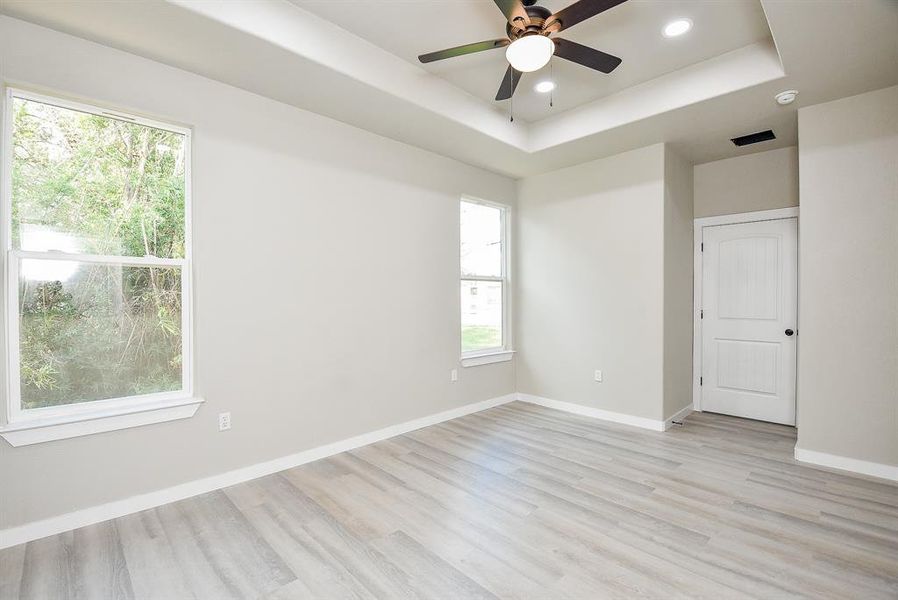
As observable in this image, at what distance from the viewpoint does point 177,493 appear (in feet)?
8.63

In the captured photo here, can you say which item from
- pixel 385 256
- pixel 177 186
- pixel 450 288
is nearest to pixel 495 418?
pixel 450 288

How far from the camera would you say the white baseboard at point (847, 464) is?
2.92 metres

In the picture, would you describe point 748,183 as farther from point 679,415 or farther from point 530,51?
point 530,51

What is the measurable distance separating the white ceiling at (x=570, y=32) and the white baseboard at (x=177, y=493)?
3.06 meters

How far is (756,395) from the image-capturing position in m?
4.34

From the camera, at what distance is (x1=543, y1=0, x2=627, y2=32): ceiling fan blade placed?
2.04 m

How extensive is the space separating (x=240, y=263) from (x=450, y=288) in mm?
2121

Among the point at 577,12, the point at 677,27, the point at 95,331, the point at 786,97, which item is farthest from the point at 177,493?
the point at 786,97

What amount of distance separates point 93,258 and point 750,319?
221 inches

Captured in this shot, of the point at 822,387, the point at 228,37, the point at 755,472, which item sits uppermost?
the point at 228,37

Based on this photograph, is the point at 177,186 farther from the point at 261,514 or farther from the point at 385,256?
the point at 261,514

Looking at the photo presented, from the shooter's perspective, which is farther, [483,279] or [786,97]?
[483,279]

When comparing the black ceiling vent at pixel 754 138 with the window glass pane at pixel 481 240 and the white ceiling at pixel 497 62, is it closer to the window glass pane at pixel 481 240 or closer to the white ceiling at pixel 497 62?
the white ceiling at pixel 497 62

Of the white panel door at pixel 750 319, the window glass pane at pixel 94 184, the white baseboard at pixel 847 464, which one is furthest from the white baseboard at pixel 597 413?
the window glass pane at pixel 94 184
